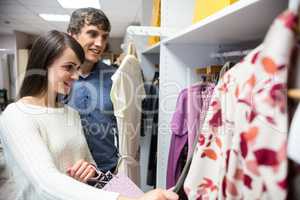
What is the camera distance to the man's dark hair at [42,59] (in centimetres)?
93

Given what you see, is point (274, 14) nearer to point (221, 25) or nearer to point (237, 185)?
point (221, 25)

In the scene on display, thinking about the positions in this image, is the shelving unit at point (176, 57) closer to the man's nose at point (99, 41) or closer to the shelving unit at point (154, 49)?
the shelving unit at point (154, 49)

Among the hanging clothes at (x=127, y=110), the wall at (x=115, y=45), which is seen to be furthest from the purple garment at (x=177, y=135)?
the wall at (x=115, y=45)

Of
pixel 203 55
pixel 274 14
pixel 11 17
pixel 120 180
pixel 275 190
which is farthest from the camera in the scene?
pixel 11 17

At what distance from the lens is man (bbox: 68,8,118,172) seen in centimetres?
135

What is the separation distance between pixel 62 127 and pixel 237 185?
721 millimetres

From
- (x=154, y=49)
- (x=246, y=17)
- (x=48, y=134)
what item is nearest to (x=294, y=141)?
(x=246, y=17)

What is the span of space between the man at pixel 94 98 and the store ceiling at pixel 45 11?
2260mm

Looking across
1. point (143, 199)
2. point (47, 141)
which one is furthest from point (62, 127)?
point (143, 199)

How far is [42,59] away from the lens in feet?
3.07

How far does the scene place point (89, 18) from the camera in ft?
4.40

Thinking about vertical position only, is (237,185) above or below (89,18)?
below

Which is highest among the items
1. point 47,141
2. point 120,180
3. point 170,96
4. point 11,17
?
point 11,17

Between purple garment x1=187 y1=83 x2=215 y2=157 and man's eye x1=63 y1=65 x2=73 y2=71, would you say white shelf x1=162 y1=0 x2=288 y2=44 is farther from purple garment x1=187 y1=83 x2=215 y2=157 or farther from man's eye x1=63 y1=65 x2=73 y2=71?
man's eye x1=63 y1=65 x2=73 y2=71
